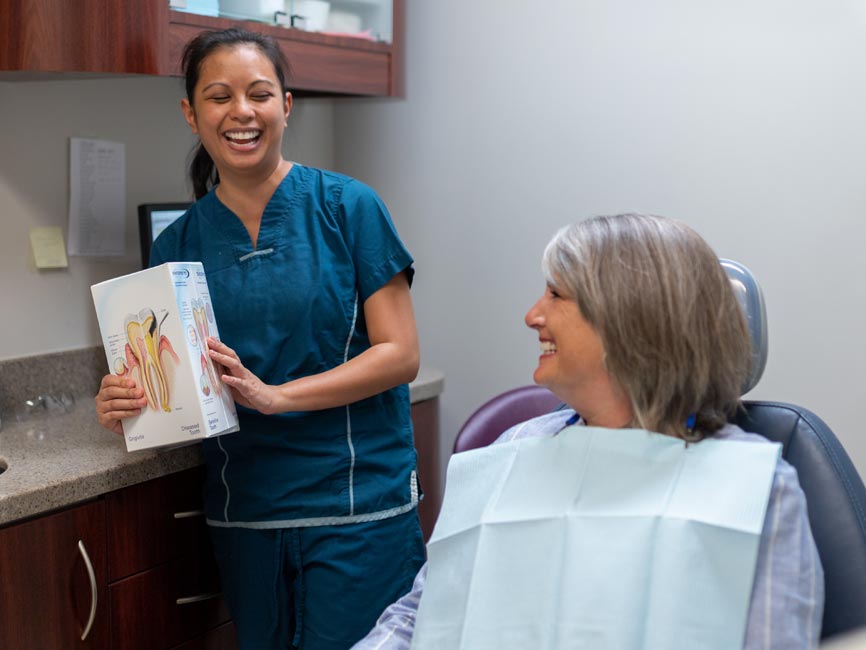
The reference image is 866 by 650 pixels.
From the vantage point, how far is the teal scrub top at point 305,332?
1704mm

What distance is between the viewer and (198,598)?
6.41ft

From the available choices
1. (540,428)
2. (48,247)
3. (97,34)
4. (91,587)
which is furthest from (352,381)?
(48,247)

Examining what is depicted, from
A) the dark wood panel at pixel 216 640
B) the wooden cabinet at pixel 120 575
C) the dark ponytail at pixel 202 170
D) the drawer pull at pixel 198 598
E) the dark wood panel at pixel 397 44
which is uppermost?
the dark wood panel at pixel 397 44

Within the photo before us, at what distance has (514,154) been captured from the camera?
8.48 feet

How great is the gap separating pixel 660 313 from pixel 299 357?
70cm

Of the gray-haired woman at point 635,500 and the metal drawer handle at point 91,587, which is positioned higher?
the gray-haired woman at point 635,500

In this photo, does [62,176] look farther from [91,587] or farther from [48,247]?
[91,587]

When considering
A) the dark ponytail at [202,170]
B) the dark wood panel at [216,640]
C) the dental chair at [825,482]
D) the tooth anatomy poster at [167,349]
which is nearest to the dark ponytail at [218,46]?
the dark ponytail at [202,170]

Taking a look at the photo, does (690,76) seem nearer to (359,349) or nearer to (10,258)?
(359,349)

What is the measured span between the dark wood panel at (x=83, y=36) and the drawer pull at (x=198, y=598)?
1012mm

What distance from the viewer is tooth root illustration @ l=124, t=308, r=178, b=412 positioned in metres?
1.54

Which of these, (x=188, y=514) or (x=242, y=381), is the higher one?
(x=242, y=381)

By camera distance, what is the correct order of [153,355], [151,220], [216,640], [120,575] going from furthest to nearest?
[151,220] → [216,640] → [120,575] → [153,355]

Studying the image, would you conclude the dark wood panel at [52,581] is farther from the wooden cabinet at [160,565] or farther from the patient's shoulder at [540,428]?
the patient's shoulder at [540,428]
